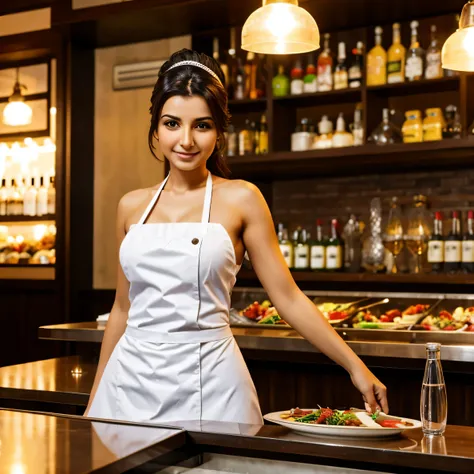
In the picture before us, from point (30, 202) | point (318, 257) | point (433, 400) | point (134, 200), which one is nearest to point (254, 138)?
point (318, 257)

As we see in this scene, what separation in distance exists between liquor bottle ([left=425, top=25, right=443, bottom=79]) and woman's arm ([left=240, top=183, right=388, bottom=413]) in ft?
8.45

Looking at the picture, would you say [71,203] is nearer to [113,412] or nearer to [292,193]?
[292,193]

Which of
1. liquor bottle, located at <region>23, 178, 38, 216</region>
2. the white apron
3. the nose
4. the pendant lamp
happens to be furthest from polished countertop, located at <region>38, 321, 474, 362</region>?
the pendant lamp

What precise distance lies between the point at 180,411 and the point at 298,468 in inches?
23.6

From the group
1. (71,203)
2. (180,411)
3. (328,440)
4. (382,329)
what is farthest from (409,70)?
(328,440)

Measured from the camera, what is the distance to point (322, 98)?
460 centimetres

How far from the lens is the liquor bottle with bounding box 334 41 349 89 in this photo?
176 inches

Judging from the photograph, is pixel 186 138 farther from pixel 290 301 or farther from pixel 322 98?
pixel 322 98

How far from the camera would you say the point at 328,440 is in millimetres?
1312

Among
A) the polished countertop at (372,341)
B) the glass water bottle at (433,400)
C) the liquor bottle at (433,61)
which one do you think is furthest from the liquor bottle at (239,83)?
the glass water bottle at (433,400)

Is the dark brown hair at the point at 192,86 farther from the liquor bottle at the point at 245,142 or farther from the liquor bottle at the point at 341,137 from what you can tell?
the liquor bottle at the point at 245,142

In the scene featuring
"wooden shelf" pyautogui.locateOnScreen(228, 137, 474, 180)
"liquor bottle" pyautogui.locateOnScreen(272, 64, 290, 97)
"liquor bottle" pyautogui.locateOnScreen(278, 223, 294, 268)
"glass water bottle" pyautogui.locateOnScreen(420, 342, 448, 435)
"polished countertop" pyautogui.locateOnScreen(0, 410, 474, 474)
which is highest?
"liquor bottle" pyautogui.locateOnScreen(272, 64, 290, 97)

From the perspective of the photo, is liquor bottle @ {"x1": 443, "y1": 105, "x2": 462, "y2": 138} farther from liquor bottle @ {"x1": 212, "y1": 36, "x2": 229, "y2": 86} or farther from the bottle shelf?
the bottle shelf

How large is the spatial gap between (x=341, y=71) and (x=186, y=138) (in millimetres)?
2805
